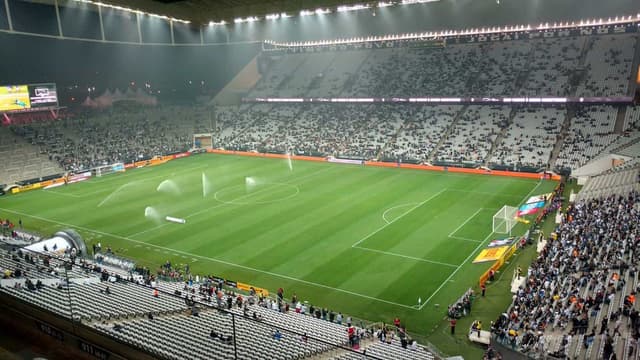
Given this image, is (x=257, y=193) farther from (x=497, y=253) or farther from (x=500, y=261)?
(x=500, y=261)

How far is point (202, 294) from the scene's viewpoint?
72.3 ft

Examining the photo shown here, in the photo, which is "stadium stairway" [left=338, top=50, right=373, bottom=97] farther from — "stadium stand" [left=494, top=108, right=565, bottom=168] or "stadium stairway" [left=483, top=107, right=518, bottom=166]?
"stadium stand" [left=494, top=108, right=565, bottom=168]

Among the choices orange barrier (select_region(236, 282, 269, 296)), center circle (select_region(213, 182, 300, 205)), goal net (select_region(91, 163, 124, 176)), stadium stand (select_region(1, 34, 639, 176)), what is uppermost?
stadium stand (select_region(1, 34, 639, 176))

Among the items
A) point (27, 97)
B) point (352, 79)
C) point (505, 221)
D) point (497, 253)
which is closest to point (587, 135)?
point (505, 221)

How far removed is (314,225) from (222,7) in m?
20.6

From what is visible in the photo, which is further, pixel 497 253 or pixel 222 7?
pixel 222 7

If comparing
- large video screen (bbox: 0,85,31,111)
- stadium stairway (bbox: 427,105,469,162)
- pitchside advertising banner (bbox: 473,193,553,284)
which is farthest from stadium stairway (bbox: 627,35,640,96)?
large video screen (bbox: 0,85,31,111)

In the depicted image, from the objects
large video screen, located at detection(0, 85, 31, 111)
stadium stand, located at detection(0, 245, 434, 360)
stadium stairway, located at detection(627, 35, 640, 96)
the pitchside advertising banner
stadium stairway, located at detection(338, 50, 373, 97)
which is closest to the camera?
stadium stand, located at detection(0, 245, 434, 360)

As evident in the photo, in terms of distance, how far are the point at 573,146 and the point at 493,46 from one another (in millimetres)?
25346

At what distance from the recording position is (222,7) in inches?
1641

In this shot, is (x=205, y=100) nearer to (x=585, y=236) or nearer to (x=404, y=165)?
(x=404, y=165)

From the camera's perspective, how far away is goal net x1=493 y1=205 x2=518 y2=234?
31.9m

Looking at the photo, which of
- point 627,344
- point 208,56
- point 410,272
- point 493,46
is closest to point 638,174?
point 410,272

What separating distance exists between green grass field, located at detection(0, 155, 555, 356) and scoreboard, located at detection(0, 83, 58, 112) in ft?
36.8
